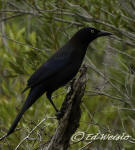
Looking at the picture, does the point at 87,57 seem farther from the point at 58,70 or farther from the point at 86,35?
the point at 58,70

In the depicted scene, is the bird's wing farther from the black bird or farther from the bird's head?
the bird's head

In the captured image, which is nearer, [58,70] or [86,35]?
[58,70]

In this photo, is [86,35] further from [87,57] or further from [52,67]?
[52,67]

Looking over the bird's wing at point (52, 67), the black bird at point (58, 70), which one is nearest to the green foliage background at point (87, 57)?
the black bird at point (58, 70)

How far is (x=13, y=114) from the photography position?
7477mm

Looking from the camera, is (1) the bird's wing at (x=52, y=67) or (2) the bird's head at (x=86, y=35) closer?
(1) the bird's wing at (x=52, y=67)

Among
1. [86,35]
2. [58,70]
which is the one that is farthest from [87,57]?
Result: [58,70]

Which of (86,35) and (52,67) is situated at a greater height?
(86,35)

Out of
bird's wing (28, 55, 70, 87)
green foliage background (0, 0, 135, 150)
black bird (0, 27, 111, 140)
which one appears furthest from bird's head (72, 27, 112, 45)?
bird's wing (28, 55, 70, 87)

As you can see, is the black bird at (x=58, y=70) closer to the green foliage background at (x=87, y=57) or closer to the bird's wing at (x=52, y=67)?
the bird's wing at (x=52, y=67)

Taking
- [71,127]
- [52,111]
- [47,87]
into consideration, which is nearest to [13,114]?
[52,111]

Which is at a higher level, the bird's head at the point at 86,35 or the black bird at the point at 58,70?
the bird's head at the point at 86,35

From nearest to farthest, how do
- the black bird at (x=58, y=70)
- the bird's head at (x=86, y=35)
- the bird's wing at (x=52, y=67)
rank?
the black bird at (x=58, y=70), the bird's wing at (x=52, y=67), the bird's head at (x=86, y=35)

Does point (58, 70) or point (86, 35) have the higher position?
point (86, 35)
